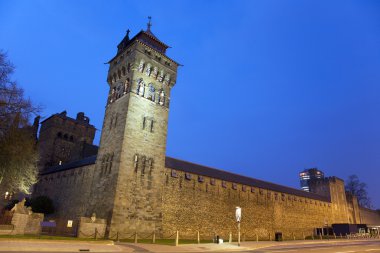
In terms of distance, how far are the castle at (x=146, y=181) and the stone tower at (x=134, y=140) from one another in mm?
97

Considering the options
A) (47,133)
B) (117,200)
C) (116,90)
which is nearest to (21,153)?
(117,200)

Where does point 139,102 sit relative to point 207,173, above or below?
above

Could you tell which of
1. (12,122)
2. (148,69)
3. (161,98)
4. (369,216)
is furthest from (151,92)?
(369,216)

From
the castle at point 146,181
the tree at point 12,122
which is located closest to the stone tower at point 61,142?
the castle at point 146,181

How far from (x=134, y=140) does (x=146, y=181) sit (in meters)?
4.52

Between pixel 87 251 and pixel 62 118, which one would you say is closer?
pixel 87 251

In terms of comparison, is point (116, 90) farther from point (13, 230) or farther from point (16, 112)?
point (13, 230)

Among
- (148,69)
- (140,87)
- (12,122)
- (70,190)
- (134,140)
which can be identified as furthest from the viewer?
(70,190)

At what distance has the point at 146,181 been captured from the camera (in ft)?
100

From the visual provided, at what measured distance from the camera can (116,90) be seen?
35.4 m

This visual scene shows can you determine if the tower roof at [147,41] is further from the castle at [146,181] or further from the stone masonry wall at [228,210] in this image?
the stone masonry wall at [228,210]

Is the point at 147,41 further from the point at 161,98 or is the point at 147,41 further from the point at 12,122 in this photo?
A: the point at 12,122

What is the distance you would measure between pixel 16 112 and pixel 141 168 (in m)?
13.2

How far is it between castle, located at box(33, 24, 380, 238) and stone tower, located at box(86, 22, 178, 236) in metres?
0.10
